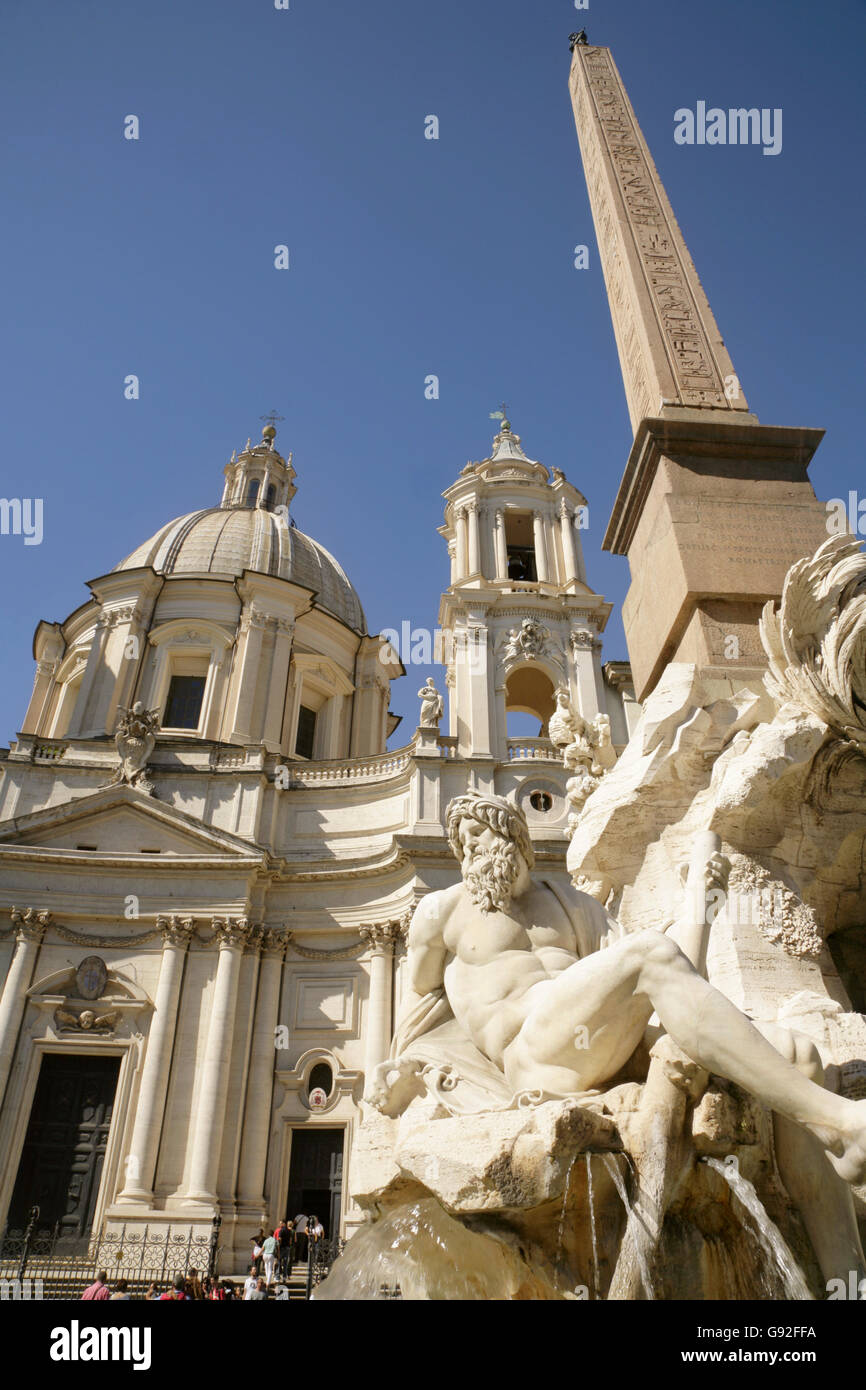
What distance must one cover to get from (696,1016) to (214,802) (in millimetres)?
22471

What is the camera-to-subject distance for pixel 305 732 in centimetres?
3181

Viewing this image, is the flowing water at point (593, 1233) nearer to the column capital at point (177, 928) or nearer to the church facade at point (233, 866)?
the church facade at point (233, 866)

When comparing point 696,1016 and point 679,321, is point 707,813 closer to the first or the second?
point 696,1016

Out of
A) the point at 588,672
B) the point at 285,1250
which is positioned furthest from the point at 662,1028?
the point at 588,672

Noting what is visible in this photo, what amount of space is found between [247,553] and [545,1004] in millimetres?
31799

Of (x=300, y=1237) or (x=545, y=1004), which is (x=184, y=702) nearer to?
(x=300, y=1237)

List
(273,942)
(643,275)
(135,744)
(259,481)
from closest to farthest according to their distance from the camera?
1. (643,275)
2. (273,942)
3. (135,744)
4. (259,481)

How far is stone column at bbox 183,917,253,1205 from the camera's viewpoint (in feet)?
62.1

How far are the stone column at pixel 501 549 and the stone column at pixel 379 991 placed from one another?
11094 mm

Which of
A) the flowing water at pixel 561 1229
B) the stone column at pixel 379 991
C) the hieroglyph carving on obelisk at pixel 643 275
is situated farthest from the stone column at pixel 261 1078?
the flowing water at pixel 561 1229

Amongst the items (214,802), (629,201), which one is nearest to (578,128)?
(629,201)

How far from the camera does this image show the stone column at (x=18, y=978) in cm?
2003

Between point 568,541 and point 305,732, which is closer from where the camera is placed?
point 568,541

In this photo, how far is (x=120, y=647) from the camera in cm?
2930
